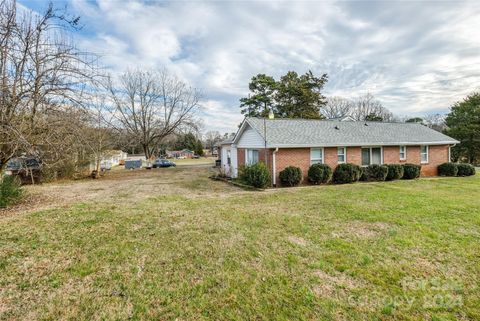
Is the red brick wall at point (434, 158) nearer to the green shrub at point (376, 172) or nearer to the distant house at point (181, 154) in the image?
A: the green shrub at point (376, 172)

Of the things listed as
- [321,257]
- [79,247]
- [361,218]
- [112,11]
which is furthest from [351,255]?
[112,11]

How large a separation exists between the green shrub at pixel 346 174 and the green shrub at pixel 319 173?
1.95 feet

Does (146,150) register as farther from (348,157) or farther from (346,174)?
(346,174)

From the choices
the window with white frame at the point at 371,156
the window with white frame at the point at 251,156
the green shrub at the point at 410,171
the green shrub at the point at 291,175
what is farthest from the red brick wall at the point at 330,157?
the green shrub at the point at 410,171

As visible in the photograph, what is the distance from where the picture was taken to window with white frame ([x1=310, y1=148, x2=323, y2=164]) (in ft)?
46.3

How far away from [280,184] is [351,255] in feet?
28.9

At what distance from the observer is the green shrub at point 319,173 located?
13102 mm

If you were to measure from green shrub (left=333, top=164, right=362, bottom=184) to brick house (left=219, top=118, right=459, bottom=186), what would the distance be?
2.30 feet

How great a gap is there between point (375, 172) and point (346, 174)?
84.0 inches

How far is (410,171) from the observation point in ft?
49.1

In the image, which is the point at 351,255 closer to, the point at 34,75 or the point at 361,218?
the point at 361,218

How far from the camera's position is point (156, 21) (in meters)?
9.77

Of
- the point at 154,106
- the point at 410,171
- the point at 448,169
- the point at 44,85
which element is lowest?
the point at 448,169

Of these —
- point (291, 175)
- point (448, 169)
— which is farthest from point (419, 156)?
point (291, 175)
